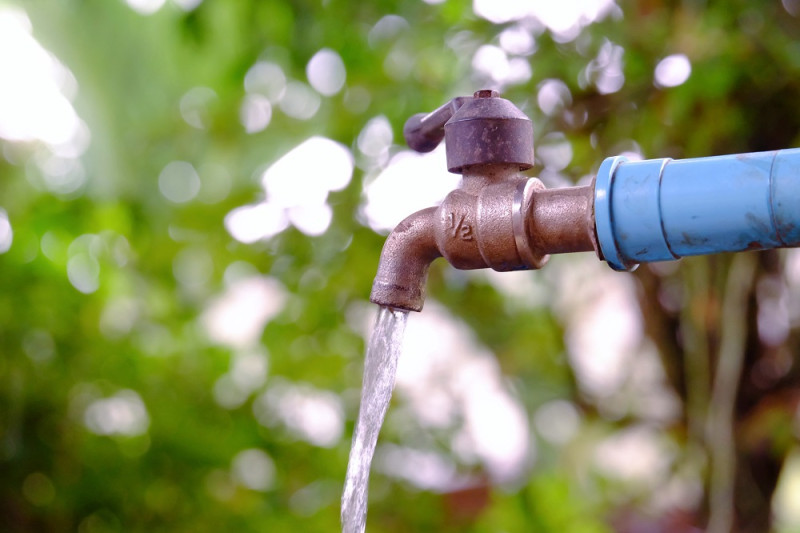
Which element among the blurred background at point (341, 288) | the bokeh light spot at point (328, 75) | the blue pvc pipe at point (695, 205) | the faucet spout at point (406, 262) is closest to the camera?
the blue pvc pipe at point (695, 205)

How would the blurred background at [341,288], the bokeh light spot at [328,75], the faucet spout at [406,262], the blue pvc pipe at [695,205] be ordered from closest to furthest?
the blue pvc pipe at [695,205] < the faucet spout at [406,262] < the blurred background at [341,288] < the bokeh light spot at [328,75]

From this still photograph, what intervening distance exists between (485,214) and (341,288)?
0.84m

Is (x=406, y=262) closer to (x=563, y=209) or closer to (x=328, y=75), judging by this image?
(x=563, y=209)

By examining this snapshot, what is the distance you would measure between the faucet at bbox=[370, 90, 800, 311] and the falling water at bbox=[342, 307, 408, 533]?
2cm

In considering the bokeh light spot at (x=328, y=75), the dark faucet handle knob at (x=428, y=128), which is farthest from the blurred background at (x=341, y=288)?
the dark faucet handle knob at (x=428, y=128)

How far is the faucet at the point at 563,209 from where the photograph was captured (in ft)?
1.38

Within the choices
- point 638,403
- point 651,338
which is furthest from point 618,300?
point 651,338

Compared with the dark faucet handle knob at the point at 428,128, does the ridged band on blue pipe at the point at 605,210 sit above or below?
below

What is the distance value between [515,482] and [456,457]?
137 mm

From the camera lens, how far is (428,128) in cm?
57

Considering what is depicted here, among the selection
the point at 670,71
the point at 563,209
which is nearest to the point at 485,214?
the point at 563,209

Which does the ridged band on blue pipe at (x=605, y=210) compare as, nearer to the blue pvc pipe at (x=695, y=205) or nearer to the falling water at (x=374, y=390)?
the blue pvc pipe at (x=695, y=205)

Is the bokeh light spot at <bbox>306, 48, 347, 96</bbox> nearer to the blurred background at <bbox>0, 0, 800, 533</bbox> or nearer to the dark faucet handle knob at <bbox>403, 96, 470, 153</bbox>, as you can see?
the blurred background at <bbox>0, 0, 800, 533</bbox>

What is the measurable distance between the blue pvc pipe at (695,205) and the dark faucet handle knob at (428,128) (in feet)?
0.43
